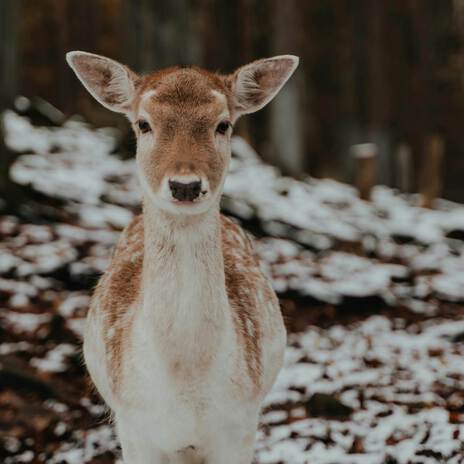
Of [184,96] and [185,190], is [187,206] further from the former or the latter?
[184,96]

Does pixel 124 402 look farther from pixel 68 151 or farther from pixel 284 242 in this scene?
pixel 68 151

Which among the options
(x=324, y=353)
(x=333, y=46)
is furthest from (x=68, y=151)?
(x=333, y=46)

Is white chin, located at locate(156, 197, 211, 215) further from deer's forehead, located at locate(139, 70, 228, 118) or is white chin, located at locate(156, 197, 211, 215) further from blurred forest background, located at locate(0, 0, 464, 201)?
blurred forest background, located at locate(0, 0, 464, 201)

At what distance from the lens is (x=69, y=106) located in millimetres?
20922

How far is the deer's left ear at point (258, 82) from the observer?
14.5 ft

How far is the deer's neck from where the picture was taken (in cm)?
390

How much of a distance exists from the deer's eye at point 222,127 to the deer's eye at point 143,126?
12.0 inches

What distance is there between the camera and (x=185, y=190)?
3619 mm

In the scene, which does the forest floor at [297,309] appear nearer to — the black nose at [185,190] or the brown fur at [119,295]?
the brown fur at [119,295]

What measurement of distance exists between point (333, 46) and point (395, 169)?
6777 mm

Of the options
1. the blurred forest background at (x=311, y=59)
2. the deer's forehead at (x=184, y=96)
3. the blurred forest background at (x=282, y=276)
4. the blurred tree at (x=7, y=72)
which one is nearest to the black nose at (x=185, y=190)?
the deer's forehead at (x=184, y=96)

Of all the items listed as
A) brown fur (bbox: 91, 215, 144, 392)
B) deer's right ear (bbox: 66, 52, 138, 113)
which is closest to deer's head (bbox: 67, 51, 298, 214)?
deer's right ear (bbox: 66, 52, 138, 113)

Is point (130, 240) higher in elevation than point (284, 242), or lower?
higher

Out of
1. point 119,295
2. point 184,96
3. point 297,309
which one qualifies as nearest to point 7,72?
point 297,309
